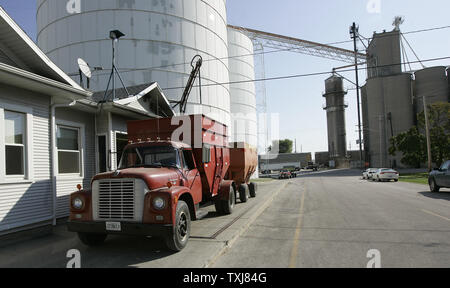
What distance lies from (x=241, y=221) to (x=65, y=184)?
18.9ft

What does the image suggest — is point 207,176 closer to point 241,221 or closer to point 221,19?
point 241,221

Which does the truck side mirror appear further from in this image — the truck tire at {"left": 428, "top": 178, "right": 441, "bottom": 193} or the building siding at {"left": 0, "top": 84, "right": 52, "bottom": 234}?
the truck tire at {"left": 428, "top": 178, "right": 441, "bottom": 193}

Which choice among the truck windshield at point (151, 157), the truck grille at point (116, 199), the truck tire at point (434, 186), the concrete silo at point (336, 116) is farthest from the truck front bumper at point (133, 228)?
the concrete silo at point (336, 116)

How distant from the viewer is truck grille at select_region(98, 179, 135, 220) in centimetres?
608

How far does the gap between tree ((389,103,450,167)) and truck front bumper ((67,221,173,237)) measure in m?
39.5

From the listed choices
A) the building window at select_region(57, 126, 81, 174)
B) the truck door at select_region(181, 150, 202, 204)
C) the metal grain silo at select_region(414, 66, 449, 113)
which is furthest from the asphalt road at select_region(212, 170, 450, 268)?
the metal grain silo at select_region(414, 66, 449, 113)

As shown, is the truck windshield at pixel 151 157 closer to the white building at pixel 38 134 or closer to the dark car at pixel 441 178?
the white building at pixel 38 134

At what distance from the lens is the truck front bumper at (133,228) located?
580cm

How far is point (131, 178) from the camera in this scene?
6.16 meters

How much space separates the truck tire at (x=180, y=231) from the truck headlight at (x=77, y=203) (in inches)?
79.2

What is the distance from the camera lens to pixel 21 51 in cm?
862

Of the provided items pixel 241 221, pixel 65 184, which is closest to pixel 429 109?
pixel 241 221
